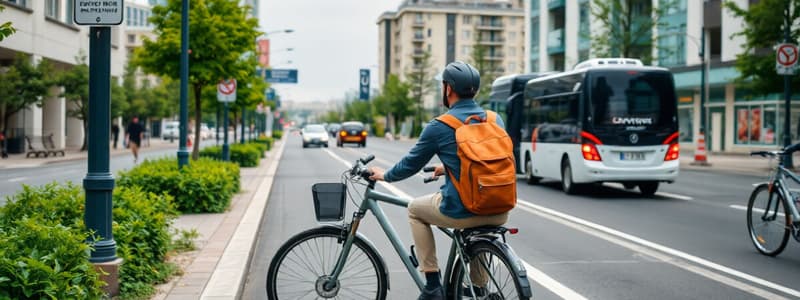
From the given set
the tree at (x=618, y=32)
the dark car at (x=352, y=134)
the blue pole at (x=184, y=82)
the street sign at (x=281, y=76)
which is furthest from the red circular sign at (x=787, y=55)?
the street sign at (x=281, y=76)

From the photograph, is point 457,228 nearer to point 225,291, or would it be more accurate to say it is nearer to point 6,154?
point 225,291

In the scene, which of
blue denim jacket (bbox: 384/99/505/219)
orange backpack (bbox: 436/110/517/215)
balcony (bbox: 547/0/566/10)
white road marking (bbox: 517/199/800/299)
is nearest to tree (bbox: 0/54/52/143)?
white road marking (bbox: 517/199/800/299)

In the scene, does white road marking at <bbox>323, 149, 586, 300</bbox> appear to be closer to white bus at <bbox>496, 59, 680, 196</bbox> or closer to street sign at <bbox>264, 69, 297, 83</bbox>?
white bus at <bbox>496, 59, 680, 196</bbox>

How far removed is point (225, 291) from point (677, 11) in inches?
1732

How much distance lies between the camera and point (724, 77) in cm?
4178

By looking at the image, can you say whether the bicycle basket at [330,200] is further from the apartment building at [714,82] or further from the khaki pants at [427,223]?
the apartment building at [714,82]

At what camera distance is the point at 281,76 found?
191 ft

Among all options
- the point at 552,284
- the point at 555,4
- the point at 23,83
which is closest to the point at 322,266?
the point at 552,284

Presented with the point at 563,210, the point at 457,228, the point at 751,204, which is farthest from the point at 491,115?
the point at 563,210

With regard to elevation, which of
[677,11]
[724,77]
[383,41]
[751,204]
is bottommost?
[751,204]

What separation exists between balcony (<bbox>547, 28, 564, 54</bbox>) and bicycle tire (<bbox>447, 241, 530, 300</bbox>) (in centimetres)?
5540

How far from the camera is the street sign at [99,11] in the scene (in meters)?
5.83

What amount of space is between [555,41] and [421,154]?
186ft

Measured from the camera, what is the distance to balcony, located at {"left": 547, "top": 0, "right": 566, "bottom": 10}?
5912 cm
